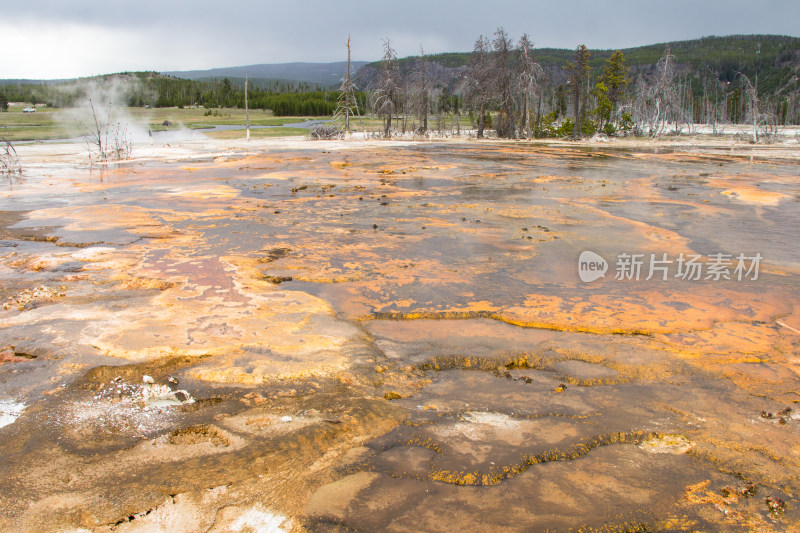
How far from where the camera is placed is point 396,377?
396 cm

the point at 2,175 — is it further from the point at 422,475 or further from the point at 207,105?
the point at 207,105

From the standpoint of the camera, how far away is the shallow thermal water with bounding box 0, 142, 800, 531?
8.54ft

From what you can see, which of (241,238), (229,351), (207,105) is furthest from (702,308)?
(207,105)

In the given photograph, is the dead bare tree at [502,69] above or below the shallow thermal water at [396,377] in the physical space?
above

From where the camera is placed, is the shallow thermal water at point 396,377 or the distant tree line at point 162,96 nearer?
the shallow thermal water at point 396,377

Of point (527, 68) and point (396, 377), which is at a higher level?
point (527, 68)

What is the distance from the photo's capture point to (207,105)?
63.3 m

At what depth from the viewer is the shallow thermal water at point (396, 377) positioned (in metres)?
2.60

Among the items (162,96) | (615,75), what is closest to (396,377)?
(615,75)

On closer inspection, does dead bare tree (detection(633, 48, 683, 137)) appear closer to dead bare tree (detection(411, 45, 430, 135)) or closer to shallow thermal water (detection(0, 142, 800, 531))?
dead bare tree (detection(411, 45, 430, 135))

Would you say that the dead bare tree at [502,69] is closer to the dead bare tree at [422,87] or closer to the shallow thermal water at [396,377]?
the dead bare tree at [422,87]

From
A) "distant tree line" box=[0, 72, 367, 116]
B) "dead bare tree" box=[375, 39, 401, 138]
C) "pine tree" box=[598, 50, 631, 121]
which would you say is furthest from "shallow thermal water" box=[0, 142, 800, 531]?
"distant tree line" box=[0, 72, 367, 116]

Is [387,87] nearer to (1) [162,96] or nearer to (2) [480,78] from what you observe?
(2) [480,78]

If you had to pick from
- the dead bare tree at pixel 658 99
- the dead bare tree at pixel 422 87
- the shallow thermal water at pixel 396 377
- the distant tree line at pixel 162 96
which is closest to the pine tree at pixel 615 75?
the dead bare tree at pixel 658 99
